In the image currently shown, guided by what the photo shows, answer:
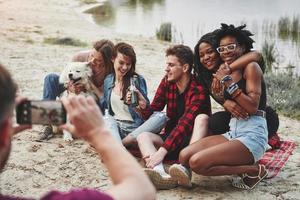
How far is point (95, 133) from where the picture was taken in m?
1.54

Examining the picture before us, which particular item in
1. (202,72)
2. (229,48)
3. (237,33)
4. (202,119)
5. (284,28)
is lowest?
(284,28)

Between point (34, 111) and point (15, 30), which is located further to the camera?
point (15, 30)

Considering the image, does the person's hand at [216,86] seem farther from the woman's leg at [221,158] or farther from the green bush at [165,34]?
the green bush at [165,34]

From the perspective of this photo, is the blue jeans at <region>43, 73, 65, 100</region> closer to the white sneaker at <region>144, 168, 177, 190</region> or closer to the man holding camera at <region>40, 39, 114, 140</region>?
the man holding camera at <region>40, 39, 114, 140</region>

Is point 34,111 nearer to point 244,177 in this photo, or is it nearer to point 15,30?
point 244,177

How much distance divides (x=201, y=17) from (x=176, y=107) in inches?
684

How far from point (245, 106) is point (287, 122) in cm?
269

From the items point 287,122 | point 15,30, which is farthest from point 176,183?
point 15,30

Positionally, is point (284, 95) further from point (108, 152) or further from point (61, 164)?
point (108, 152)

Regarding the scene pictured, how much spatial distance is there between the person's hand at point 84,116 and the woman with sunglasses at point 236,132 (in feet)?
9.06

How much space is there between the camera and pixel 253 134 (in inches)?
169

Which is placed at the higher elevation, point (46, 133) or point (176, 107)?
point (176, 107)

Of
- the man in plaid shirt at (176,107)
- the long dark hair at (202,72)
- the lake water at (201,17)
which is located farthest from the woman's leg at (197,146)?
the lake water at (201,17)

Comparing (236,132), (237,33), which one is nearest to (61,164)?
(236,132)
